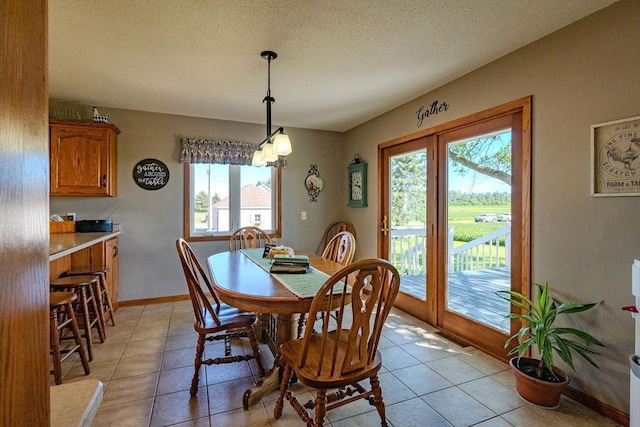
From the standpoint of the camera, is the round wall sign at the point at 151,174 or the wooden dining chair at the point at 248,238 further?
the round wall sign at the point at 151,174

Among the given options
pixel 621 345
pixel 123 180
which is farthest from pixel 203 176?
pixel 621 345

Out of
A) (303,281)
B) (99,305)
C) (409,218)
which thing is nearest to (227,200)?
(99,305)

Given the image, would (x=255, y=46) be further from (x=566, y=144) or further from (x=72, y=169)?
(x=72, y=169)

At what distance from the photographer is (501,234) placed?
2.60m

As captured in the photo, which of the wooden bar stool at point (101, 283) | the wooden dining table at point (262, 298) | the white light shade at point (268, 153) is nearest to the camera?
the wooden dining table at point (262, 298)

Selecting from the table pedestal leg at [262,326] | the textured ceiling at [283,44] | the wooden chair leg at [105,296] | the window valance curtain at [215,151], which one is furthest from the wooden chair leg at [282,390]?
the window valance curtain at [215,151]

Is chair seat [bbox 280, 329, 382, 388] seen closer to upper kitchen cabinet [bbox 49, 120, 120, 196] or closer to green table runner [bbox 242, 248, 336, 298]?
green table runner [bbox 242, 248, 336, 298]

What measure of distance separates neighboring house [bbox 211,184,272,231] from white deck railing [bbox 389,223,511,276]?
180 cm

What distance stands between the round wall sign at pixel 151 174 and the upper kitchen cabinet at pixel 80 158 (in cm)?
33

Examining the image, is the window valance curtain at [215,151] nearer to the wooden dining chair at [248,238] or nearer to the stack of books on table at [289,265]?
the wooden dining chair at [248,238]

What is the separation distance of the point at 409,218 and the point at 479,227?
93cm

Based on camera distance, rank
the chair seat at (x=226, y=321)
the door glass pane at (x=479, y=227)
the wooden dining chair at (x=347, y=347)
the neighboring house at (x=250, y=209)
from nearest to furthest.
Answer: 1. the wooden dining chair at (x=347, y=347)
2. the chair seat at (x=226, y=321)
3. the door glass pane at (x=479, y=227)
4. the neighboring house at (x=250, y=209)

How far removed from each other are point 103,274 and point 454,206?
3.41m

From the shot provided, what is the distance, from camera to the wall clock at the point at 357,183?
4316mm
